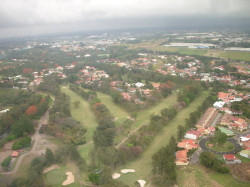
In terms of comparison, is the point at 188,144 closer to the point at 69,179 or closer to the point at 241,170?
the point at 241,170

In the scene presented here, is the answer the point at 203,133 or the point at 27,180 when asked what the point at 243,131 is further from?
the point at 27,180

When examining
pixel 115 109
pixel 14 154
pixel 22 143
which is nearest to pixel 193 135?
pixel 115 109

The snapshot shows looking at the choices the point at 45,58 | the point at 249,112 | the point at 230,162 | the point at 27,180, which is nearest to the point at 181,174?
the point at 230,162

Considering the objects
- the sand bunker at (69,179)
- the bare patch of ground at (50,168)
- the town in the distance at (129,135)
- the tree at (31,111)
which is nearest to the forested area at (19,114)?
the tree at (31,111)

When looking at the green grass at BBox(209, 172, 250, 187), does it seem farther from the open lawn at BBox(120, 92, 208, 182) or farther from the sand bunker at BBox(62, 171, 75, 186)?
the sand bunker at BBox(62, 171, 75, 186)

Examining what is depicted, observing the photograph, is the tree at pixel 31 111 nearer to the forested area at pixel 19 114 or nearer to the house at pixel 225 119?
the forested area at pixel 19 114

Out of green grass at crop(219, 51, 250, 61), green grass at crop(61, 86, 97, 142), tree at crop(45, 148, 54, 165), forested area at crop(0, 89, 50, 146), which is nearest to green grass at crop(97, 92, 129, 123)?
green grass at crop(61, 86, 97, 142)
